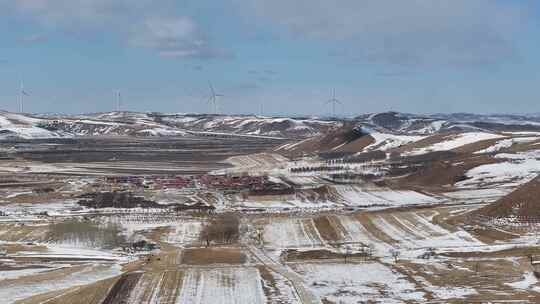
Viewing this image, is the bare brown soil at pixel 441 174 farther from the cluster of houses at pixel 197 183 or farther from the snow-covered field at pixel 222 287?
the snow-covered field at pixel 222 287

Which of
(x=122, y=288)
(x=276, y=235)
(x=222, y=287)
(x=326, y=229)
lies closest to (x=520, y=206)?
(x=326, y=229)

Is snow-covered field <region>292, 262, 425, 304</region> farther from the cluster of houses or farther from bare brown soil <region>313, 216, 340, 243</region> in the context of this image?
the cluster of houses

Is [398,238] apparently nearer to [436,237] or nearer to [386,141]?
[436,237]

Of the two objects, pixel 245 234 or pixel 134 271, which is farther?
pixel 245 234

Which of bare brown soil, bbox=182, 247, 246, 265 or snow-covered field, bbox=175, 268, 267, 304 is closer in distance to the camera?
snow-covered field, bbox=175, 268, 267, 304

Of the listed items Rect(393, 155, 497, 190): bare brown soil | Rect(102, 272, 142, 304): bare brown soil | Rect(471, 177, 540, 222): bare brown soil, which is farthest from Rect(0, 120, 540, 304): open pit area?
Rect(393, 155, 497, 190): bare brown soil

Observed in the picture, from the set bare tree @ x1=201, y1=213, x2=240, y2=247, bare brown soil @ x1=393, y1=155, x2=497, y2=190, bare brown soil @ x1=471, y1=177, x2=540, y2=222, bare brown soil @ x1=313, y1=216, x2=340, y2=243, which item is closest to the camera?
bare tree @ x1=201, y1=213, x2=240, y2=247

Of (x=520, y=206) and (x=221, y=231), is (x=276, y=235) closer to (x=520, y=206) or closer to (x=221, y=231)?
(x=221, y=231)

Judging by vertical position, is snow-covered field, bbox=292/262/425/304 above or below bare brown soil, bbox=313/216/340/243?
below

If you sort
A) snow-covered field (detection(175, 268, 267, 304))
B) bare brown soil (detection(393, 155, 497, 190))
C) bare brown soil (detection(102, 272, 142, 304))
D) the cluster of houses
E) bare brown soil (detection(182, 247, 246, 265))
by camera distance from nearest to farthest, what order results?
1. bare brown soil (detection(102, 272, 142, 304))
2. snow-covered field (detection(175, 268, 267, 304))
3. bare brown soil (detection(182, 247, 246, 265))
4. the cluster of houses
5. bare brown soil (detection(393, 155, 497, 190))

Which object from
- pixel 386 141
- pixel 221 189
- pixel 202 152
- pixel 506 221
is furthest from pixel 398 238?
pixel 202 152

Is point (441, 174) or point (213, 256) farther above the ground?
point (441, 174)
